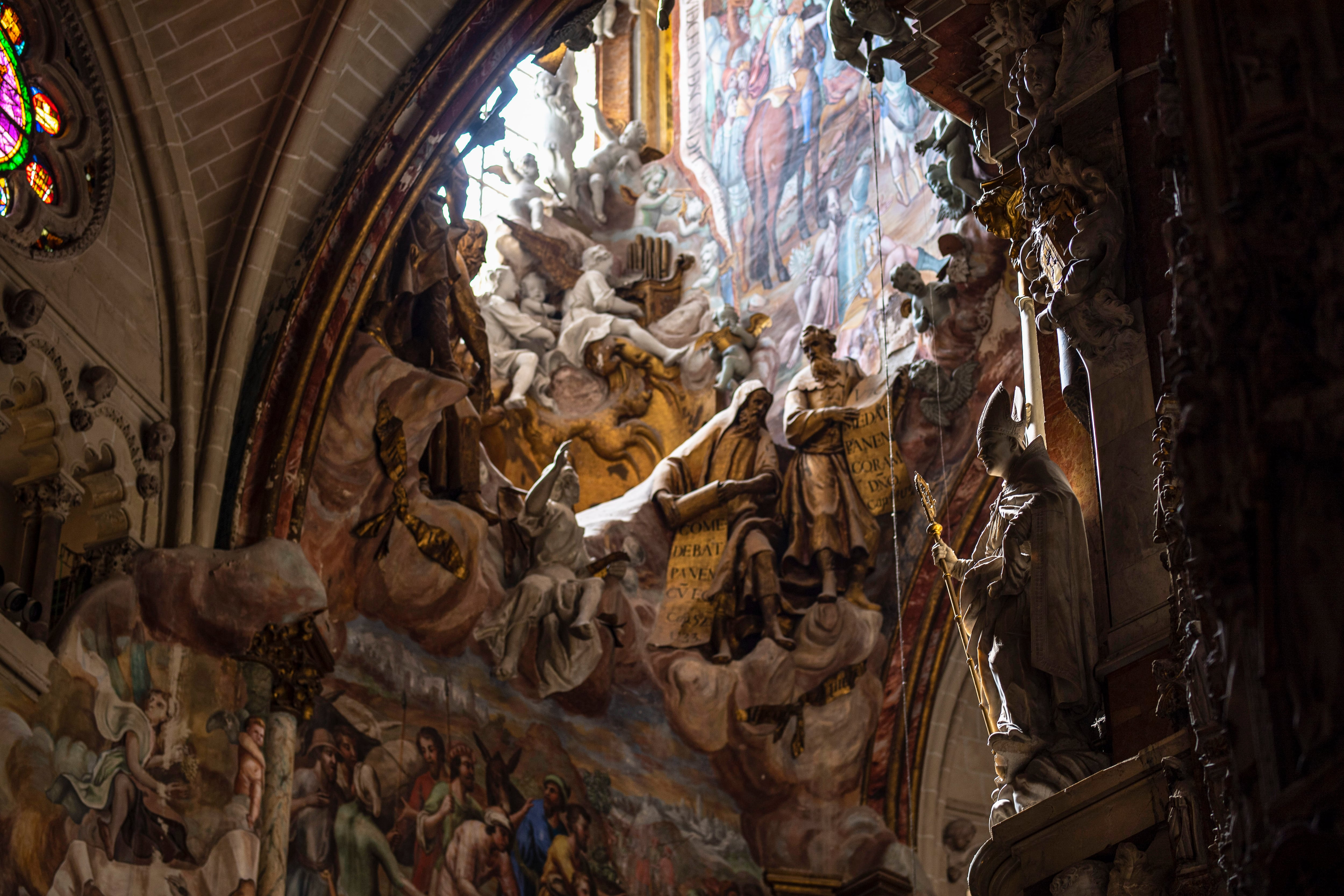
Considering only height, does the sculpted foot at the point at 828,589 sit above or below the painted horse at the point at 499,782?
above

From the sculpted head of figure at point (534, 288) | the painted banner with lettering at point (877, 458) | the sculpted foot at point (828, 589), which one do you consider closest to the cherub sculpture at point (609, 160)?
the sculpted head of figure at point (534, 288)

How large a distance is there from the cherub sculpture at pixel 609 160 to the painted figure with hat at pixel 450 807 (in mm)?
6357

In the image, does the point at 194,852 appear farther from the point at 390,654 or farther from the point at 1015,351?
the point at 1015,351

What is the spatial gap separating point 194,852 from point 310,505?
2684 millimetres

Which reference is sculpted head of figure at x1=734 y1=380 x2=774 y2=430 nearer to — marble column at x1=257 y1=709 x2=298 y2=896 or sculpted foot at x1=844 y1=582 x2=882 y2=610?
sculpted foot at x1=844 y1=582 x2=882 y2=610

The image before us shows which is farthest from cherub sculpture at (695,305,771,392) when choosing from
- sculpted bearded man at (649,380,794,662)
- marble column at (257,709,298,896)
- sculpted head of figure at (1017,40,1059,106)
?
sculpted head of figure at (1017,40,1059,106)

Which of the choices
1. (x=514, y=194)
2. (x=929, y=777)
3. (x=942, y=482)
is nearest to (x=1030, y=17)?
(x=942, y=482)

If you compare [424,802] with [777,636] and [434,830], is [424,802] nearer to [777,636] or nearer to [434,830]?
[434,830]

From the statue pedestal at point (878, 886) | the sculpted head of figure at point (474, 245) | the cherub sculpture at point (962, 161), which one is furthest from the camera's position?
the sculpted head of figure at point (474, 245)

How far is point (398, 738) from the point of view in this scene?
1298cm

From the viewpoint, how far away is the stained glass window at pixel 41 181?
35.8ft

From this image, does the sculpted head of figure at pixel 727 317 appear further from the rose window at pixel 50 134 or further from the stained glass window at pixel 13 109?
the stained glass window at pixel 13 109

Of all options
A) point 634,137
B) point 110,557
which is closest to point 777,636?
point 110,557

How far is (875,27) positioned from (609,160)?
32.5ft
